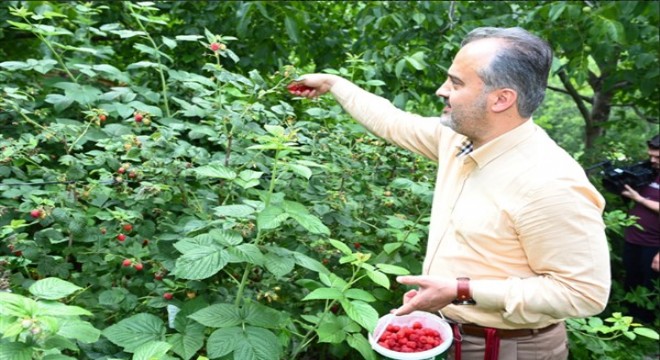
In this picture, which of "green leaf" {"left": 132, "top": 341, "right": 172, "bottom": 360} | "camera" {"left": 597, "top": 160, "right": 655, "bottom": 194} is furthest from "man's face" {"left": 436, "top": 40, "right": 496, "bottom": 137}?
"camera" {"left": 597, "top": 160, "right": 655, "bottom": 194}

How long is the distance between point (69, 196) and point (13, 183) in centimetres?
19

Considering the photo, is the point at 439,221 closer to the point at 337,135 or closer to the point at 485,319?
the point at 485,319

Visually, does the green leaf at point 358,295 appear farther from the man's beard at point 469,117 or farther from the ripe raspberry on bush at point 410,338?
the man's beard at point 469,117

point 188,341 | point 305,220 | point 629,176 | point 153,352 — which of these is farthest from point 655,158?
point 153,352

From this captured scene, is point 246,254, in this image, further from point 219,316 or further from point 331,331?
point 331,331

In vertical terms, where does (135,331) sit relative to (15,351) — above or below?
below

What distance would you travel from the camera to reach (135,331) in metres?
1.96

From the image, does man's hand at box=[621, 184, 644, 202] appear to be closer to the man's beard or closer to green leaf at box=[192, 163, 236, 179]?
the man's beard

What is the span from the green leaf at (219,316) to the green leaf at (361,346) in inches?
14.5

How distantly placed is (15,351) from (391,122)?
5.46ft

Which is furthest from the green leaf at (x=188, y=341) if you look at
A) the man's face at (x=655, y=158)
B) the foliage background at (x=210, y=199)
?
the man's face at (x=655, y=158)

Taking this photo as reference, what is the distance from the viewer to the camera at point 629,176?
16.6ft

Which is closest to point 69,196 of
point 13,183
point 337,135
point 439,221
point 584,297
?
point 13,183

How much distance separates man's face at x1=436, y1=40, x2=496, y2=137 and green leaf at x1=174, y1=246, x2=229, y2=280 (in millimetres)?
837
